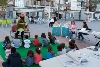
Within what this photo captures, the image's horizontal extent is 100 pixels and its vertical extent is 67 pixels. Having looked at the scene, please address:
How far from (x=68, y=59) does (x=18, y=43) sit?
24.5ft

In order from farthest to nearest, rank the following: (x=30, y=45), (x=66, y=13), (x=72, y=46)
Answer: (x=66, y=13)
(x=30, y=45)
(x=72, y=46)

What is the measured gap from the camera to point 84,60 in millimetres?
3381

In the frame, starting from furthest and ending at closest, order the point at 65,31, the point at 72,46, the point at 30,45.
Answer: the point at 65,31
the point at 30,45
the point at 72,46

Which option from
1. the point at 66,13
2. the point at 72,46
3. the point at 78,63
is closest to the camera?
the point at 78,63

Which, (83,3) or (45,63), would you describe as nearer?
(45,63)

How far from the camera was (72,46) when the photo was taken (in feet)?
29.3

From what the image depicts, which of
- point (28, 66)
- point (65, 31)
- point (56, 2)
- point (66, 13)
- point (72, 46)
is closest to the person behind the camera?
point (28, 66)

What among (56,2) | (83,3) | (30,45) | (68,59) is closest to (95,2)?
(83,3)

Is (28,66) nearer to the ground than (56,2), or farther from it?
nearer to the ground

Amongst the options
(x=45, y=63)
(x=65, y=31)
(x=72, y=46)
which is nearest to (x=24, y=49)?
(x=72, y=46)

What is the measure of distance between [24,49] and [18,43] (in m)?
0.47

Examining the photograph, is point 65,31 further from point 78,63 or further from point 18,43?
point 78,63

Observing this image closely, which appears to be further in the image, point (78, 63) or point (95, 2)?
point (95, 2)

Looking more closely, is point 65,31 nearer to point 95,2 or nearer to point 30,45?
point 30,45
